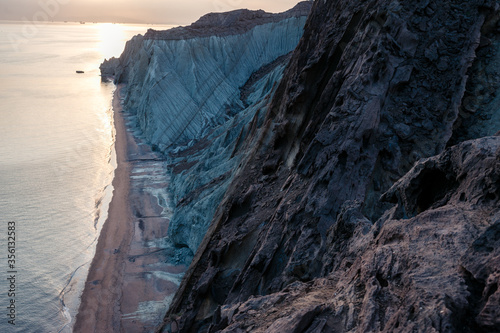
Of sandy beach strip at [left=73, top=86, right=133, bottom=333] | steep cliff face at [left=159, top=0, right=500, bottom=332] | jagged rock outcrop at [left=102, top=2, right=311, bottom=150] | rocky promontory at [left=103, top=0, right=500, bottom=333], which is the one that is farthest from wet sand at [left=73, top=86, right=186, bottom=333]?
jagged rock outcrop at [left=102, top=2, right=311, bottom=150]

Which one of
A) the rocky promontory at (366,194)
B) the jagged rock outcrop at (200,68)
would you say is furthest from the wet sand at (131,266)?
the jagged rock outcrop at (200,68)

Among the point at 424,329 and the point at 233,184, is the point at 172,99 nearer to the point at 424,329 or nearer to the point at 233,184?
the point at 233,184

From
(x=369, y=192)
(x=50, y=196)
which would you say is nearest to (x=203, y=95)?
(x=50, y=196)

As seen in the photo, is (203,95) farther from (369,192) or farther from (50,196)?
(369,192)

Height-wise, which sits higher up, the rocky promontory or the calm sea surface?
the rocky promontory

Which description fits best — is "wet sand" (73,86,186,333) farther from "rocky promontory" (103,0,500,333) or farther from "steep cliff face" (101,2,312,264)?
"rocky promontory" (103,0,500,333)

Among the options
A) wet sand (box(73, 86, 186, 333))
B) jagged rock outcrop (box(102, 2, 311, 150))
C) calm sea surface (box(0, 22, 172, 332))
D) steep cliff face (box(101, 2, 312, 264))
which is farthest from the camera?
jagged rock outcrop (box(102, 2, 311, 150))

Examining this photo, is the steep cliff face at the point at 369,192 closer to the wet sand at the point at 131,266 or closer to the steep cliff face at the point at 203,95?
the wet sand at the point at 131,266

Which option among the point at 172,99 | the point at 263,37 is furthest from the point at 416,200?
the point at 263,37
